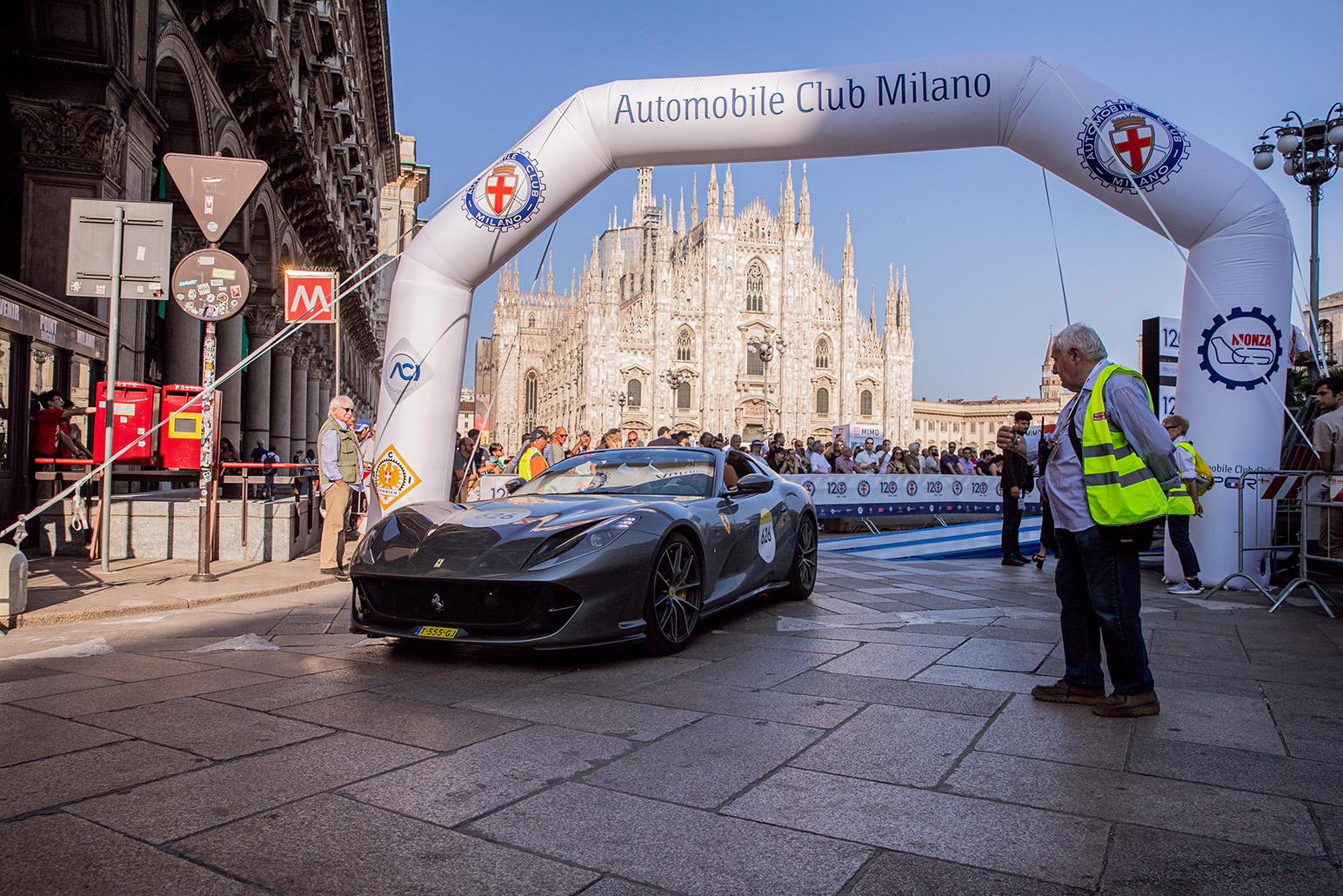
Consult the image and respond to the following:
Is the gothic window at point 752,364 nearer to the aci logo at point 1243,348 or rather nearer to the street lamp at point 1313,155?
the street lamp at point 1313,155

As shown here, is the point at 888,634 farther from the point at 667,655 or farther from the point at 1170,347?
the point at 1170,347

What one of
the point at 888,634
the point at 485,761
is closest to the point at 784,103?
the point at 888,634

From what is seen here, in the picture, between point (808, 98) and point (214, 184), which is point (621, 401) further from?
point (214, 184)

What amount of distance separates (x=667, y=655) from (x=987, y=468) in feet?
57.8

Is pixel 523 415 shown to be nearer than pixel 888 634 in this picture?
No

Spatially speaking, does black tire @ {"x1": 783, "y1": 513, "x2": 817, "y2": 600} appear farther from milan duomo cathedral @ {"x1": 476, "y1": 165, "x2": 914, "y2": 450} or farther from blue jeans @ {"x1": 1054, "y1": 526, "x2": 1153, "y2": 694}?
milan duomo cathedral @ {"x1": 476, "y1": 165, "x2": 914, "y2": 450}

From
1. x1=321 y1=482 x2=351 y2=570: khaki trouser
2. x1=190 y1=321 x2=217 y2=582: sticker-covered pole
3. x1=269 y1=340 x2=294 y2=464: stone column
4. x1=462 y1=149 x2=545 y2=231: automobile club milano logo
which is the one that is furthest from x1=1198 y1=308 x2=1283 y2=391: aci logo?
x1=269 y1=340 x2=294 y2=464: stone column

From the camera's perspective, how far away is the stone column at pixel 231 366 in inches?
643

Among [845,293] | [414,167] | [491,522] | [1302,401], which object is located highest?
[414,167]

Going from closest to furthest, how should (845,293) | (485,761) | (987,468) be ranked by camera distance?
(485,761) → (987,468) → (845,293)

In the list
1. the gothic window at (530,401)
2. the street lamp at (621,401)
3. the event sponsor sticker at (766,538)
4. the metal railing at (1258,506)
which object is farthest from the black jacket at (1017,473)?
the gothic window at (530,401)

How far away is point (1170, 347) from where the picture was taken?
38.9 feet

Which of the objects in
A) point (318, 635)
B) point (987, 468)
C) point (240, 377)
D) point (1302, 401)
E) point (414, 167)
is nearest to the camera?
point (318, 635)

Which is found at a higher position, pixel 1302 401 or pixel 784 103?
pixel 784 103
